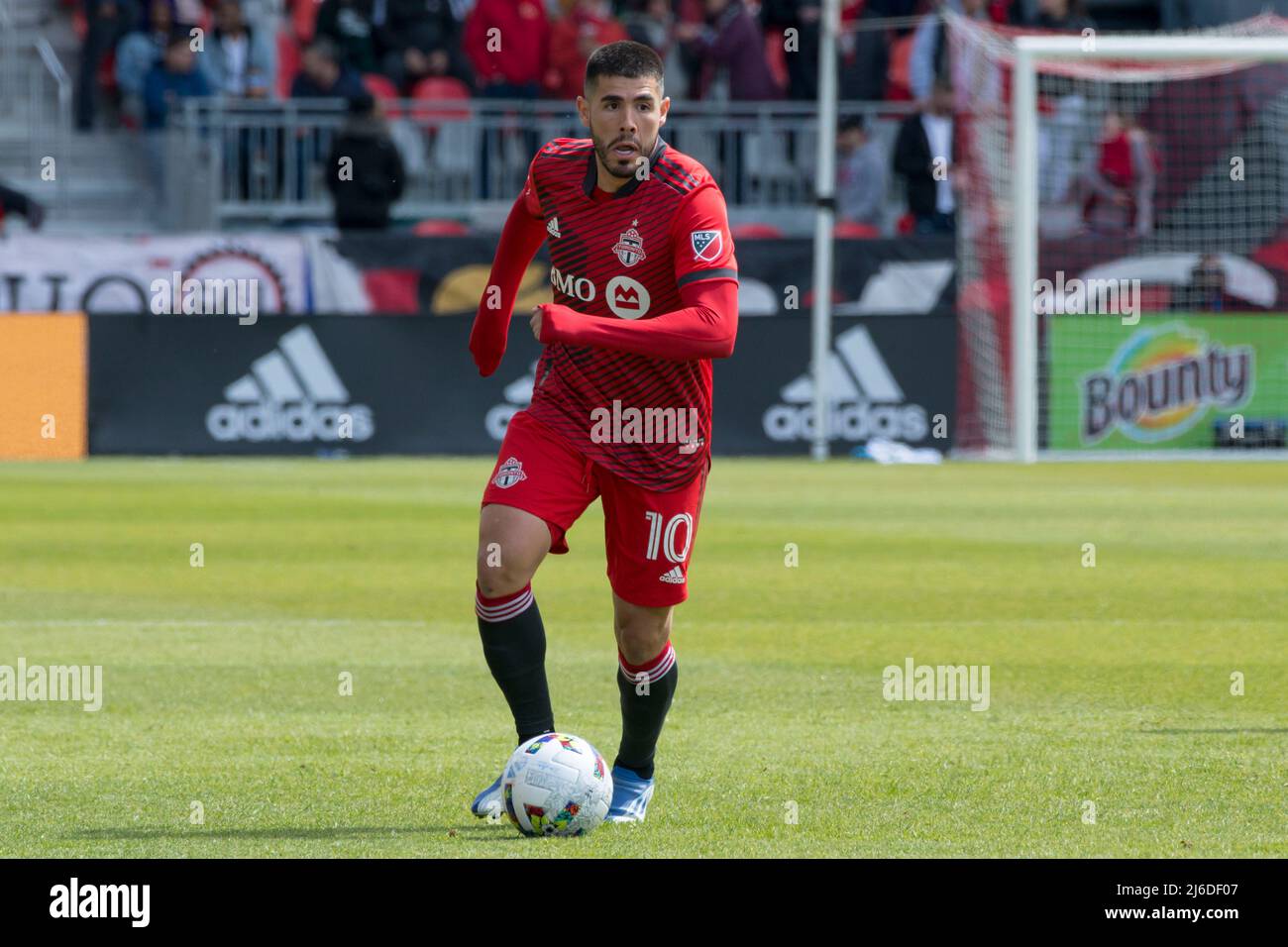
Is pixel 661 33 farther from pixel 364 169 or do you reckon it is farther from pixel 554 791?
pixel 554 791

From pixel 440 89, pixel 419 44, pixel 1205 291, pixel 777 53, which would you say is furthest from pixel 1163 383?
pixel 419 44

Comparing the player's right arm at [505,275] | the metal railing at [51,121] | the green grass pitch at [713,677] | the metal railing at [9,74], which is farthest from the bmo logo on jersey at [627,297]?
the metal railing at [9,74]

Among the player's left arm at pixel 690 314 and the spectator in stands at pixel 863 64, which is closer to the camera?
the player's left arm at pixel 690 314

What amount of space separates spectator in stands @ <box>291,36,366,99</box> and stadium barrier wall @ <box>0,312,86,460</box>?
4265 mm

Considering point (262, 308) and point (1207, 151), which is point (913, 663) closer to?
point (262, 308)

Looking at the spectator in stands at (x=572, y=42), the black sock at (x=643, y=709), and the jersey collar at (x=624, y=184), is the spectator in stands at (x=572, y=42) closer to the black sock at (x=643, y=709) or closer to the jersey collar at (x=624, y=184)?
the jersey collar at (x=624, y=184)

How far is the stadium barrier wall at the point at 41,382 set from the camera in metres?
22.2

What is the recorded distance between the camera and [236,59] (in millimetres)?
25562

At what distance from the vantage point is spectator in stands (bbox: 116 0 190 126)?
2580 centimetres

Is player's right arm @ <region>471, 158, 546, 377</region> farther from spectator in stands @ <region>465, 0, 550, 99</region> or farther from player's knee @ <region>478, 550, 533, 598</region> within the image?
spectator in stands @ <region>465, 0, 550, 99</region>

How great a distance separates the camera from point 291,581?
13.0m

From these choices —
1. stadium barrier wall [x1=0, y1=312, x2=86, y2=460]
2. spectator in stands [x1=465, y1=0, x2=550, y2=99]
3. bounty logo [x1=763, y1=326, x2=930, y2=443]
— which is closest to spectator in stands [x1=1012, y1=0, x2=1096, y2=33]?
bounty logo [x1=763, y1=326, x2=930, y2=443]
